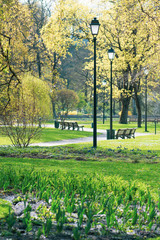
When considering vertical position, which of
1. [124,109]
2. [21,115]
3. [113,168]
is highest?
[124,109]

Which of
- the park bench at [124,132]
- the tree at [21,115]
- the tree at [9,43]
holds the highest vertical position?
the tree at [9,43]

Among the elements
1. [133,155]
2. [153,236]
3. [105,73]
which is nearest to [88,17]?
[105,73]

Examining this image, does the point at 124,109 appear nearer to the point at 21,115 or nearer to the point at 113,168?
the point at 21,115

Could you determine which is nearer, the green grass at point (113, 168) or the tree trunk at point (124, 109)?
the green grass at point (113, 168)

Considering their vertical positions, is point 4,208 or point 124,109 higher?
point 124,109

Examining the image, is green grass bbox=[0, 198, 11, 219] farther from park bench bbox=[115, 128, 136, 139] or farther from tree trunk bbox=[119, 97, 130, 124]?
tree trunk bbox=[119, 97, 130, 124]

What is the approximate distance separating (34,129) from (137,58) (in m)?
19.3

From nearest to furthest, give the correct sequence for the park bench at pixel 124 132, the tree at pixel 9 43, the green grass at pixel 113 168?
the green grass at pixel 113 168 < the tree at pixel 9 43 < the park bench at pixel 124 132

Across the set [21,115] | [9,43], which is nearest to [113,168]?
[9,43]

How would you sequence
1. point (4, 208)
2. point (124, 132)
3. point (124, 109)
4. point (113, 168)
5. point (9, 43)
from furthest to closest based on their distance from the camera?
1. point (124, 109)
2. point (124, 132)
3. point (113, 168)
4. point (9, 43)
5. point (4, 208)

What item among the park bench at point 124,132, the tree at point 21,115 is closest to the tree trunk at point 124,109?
the park bench at point 124,132

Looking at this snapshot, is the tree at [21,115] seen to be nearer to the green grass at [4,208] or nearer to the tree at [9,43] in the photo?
the tree at [9,43]

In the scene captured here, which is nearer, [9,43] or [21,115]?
[9,43]

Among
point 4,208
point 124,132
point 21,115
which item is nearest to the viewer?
point 4,208
